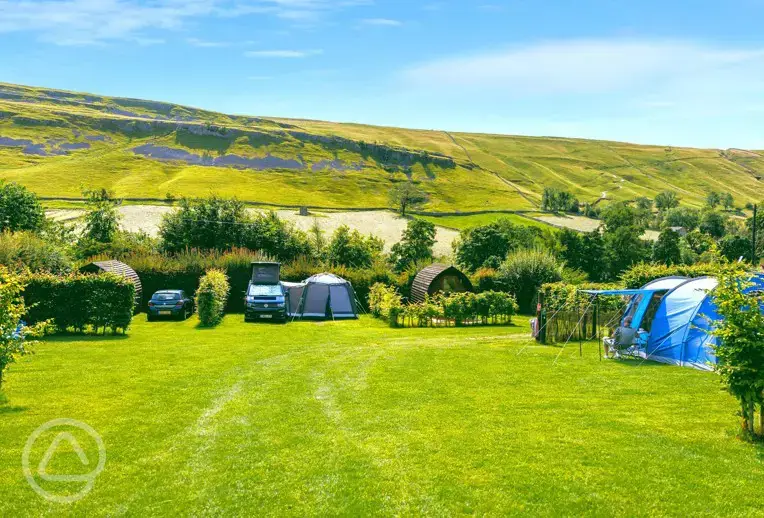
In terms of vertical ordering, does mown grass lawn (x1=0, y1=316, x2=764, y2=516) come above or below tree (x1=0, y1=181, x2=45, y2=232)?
below

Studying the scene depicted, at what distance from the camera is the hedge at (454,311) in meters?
27.3

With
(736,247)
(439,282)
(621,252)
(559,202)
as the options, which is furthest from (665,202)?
(439,282)

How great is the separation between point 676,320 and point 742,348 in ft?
28.1

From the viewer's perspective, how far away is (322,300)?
30.0 m

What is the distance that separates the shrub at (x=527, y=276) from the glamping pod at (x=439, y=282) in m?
3.32

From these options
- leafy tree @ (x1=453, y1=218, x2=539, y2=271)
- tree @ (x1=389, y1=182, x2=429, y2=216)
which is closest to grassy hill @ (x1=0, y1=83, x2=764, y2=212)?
tree @ (x1=389, y1=182, x2=429, y2=216)

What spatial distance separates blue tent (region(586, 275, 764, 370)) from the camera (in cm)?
1622

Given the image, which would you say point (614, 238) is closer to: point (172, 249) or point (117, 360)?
point (172, 249)

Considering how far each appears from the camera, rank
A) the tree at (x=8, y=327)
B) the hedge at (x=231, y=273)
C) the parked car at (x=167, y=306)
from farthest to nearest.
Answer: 1. the hedge at (x=231, y=273)
2. the parked car at (x=167, y=306)
3. the tree at (x=8, y=327)

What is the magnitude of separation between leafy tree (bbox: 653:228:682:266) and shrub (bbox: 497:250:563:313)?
38197 millimetres

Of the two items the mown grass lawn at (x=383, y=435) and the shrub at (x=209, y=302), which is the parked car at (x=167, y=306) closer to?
the shrub at (x=209, y=302)

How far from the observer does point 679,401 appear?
11.9 m

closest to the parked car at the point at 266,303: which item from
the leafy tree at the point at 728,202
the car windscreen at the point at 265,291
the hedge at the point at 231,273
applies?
the car windscreen at the point at 265,291

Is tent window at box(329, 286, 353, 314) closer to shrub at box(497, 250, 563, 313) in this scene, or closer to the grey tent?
the grey tent
